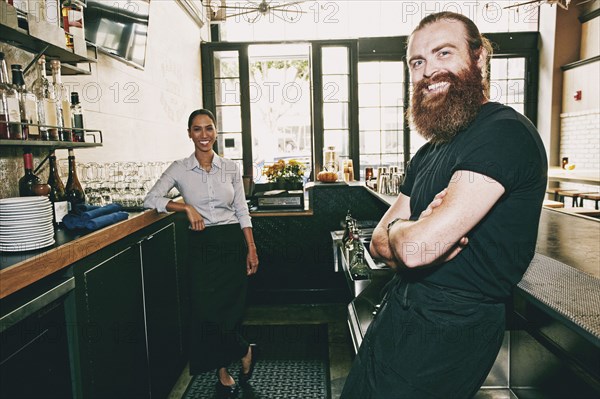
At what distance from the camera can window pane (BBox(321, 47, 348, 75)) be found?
6.61m

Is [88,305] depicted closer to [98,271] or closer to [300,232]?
[98,271]

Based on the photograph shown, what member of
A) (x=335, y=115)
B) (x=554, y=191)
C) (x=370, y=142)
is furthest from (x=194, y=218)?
(x=554, y=191)

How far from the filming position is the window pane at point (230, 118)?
21.9 feet

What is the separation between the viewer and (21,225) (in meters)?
1.47

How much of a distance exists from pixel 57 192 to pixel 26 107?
0.53 metres

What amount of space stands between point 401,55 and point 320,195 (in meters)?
4.04

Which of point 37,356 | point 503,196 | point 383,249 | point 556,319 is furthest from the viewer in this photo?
point 37,356

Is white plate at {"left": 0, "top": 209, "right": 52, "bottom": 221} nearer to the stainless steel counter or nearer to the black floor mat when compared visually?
the stainless steel counter

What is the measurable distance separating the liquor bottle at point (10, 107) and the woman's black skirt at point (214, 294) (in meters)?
1.21

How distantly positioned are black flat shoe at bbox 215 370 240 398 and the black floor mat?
35 mm

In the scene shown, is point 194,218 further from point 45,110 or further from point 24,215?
point 24,215

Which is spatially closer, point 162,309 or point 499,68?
point 162,309

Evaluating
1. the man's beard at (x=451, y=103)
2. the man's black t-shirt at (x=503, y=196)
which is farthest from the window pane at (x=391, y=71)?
the man's black t-shirt at (x=503, y=196)

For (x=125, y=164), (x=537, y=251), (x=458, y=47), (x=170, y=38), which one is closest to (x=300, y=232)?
(x=125, y=164)
